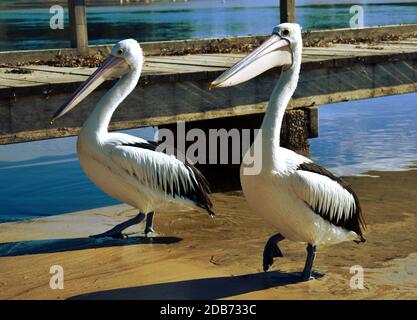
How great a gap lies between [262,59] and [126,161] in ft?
4.47

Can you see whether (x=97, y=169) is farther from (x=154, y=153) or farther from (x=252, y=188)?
(x=252, y=188)

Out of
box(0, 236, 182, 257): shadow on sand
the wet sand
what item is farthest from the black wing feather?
box(0, 236, 182, 257): shadow on sand

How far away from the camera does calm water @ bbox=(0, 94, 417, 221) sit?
28.2 feet

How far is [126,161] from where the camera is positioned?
6.58 metres

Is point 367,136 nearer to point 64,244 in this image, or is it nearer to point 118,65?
point 118,65

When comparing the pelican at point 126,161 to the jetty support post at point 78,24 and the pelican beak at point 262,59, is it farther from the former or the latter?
the jetty support post at point 78,24

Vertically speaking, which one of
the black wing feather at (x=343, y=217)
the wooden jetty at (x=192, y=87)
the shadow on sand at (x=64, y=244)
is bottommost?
the shadow on sand at (x=64, y=244)

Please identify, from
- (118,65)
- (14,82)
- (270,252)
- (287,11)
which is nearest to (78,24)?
(14,82)

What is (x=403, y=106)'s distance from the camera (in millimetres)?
14461

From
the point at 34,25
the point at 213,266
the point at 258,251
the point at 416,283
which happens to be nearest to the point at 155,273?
the point at 213,266

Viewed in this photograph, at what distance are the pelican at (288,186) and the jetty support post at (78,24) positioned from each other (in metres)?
3.36

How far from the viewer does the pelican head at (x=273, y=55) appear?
5754 millimetres

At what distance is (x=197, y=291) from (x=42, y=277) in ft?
3.40

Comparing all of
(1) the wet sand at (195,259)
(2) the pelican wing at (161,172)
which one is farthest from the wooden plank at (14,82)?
(1) the wet sand at (195,259)
